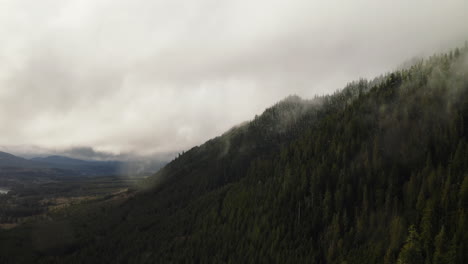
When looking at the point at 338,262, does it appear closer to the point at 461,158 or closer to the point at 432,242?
the point at 432,242

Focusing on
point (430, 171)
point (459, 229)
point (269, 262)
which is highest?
point (430, 171)

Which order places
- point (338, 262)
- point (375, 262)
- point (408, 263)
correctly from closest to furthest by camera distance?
1. point (408, 263)
2. point (375, 262)
3. point (338, 262)

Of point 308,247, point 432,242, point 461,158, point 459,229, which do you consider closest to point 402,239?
point 432,242

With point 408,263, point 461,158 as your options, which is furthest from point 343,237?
point 461,158

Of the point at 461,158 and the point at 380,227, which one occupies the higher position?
the point at 461,158

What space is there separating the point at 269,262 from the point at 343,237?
50723 millimetres

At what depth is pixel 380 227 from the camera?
586 feet

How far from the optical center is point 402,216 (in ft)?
581

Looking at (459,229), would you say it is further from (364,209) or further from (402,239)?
(364,209)

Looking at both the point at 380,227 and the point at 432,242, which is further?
the point at 380,227

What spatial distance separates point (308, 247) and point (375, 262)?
51022mm

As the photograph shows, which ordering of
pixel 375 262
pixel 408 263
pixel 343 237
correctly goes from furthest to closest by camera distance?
pixel 343 237 → pixel 375 262 → pixel 408 263

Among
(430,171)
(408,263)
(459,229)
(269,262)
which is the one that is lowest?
(269,262)

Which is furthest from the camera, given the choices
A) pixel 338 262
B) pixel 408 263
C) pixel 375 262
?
pixel 338 262
